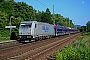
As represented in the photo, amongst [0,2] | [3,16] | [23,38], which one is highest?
[0,2]

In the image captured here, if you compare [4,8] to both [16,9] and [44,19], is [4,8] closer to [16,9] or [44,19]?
[16,9]

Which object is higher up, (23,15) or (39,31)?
(23,15)

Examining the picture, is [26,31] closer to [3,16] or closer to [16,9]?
[3,16]

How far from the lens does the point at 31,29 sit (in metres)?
36.8

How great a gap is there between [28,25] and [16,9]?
6751 centimetres

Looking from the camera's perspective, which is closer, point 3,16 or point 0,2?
point 3,16

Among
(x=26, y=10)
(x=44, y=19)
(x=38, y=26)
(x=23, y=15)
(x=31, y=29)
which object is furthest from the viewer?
(x=44, y=19)

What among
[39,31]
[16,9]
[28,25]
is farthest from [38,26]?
[16,9]

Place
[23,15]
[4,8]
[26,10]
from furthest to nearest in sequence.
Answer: [26,10] → [23,15] → [4,8]

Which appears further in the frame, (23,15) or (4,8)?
(23,15)

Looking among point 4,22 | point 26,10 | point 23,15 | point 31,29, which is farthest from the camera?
point 26,10

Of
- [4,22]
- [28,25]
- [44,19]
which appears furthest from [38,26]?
[44,19]

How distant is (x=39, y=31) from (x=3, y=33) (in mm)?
25708

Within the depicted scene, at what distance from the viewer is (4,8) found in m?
91.2
